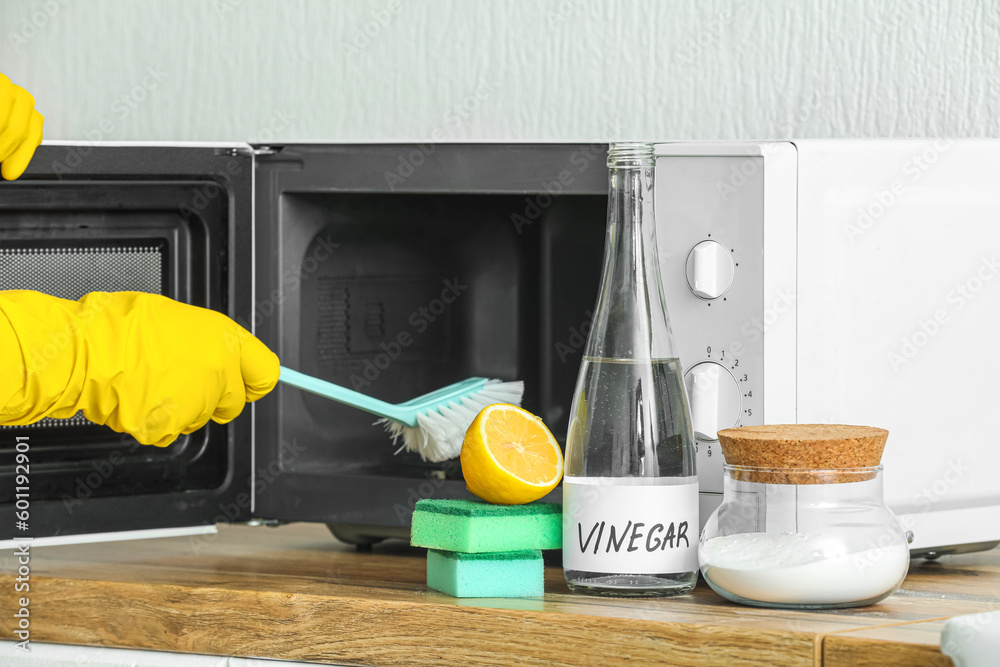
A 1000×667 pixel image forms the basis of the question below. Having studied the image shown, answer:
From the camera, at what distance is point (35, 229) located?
2.86ft

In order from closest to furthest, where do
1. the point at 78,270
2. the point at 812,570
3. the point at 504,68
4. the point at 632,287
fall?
the point at 812,570 < the point at 632,287 < the point at 78,270 < the point at 504,68

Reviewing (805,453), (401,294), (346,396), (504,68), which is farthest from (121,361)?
(504,68)

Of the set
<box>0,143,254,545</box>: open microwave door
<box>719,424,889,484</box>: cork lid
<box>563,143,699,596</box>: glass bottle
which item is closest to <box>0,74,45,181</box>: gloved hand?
<box>0,143,254,545</box>: open microwave door

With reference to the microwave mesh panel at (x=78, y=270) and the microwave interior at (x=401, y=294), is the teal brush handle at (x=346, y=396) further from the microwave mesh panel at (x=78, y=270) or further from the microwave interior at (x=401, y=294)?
the microwave mesh panel at (x=78, y=270)

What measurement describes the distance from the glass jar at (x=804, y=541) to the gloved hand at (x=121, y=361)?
32cm

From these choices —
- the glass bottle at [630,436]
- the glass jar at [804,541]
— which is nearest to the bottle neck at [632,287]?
the glass bottle at [630,436]

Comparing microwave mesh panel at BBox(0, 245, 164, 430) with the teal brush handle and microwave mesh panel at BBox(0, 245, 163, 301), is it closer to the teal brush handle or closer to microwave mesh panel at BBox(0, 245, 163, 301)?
microwave mesh panel at BBox(0, 245, 163, 301)

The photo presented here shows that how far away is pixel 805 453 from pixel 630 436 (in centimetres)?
12

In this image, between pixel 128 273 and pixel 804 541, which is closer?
pixel 804 541

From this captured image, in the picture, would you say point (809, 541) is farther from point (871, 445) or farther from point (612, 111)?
point (612, 111)

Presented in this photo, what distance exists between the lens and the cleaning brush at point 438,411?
89 centimetres

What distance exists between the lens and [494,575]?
2.45 feet

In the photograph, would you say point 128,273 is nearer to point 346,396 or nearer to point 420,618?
point 346,396

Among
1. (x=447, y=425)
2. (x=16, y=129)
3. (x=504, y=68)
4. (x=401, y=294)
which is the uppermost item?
(x=504, y=68)
